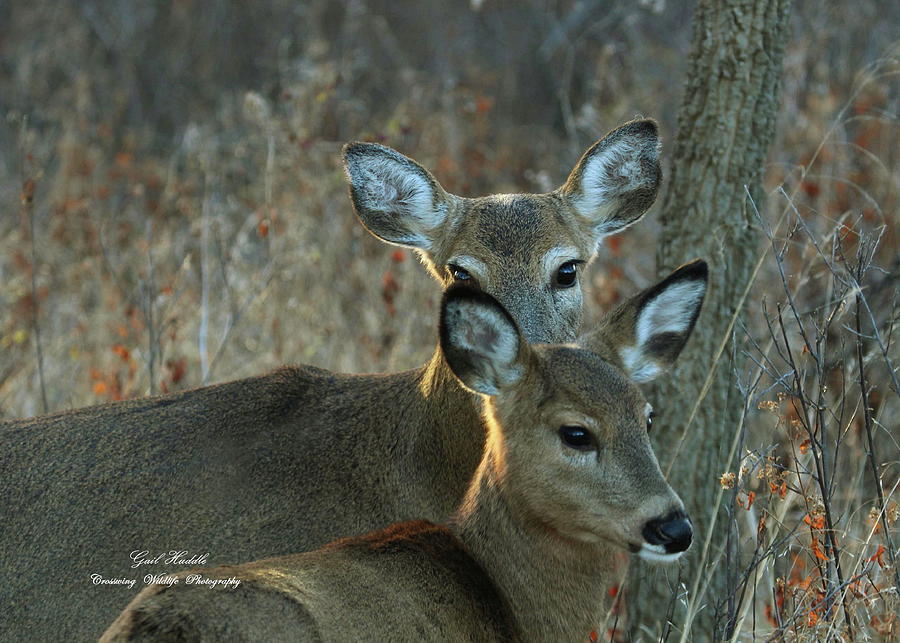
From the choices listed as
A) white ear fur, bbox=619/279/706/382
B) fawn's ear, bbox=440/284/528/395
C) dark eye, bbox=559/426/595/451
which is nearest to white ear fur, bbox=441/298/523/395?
fawn's ear, bbox=440/284/528/395

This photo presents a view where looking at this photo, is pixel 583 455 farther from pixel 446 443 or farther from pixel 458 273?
pixel 458 273

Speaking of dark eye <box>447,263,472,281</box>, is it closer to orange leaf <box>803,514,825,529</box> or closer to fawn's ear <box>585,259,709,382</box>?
fawn's ear <box>585,259,709,382</box>

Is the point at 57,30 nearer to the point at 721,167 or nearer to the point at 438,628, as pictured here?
the point at 721,167

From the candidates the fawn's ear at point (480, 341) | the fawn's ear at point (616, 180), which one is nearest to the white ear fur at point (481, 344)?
the fawn's ear at point (480, 341)

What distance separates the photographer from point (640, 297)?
479cm

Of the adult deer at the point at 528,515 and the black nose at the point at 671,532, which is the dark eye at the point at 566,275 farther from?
the black nose at the point at 671,532

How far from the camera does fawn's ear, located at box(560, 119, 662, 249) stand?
6.04 m

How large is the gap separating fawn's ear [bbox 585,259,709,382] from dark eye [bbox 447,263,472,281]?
2.50 ft

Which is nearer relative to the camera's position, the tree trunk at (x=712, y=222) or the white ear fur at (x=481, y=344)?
the white ear fur at (x=481, y=344)

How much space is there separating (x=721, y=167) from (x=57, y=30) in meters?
11.9

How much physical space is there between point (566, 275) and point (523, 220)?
31cm

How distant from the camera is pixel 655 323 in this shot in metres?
4.86

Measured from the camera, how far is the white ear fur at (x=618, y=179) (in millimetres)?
6039

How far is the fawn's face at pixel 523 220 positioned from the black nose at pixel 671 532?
3.94ft
